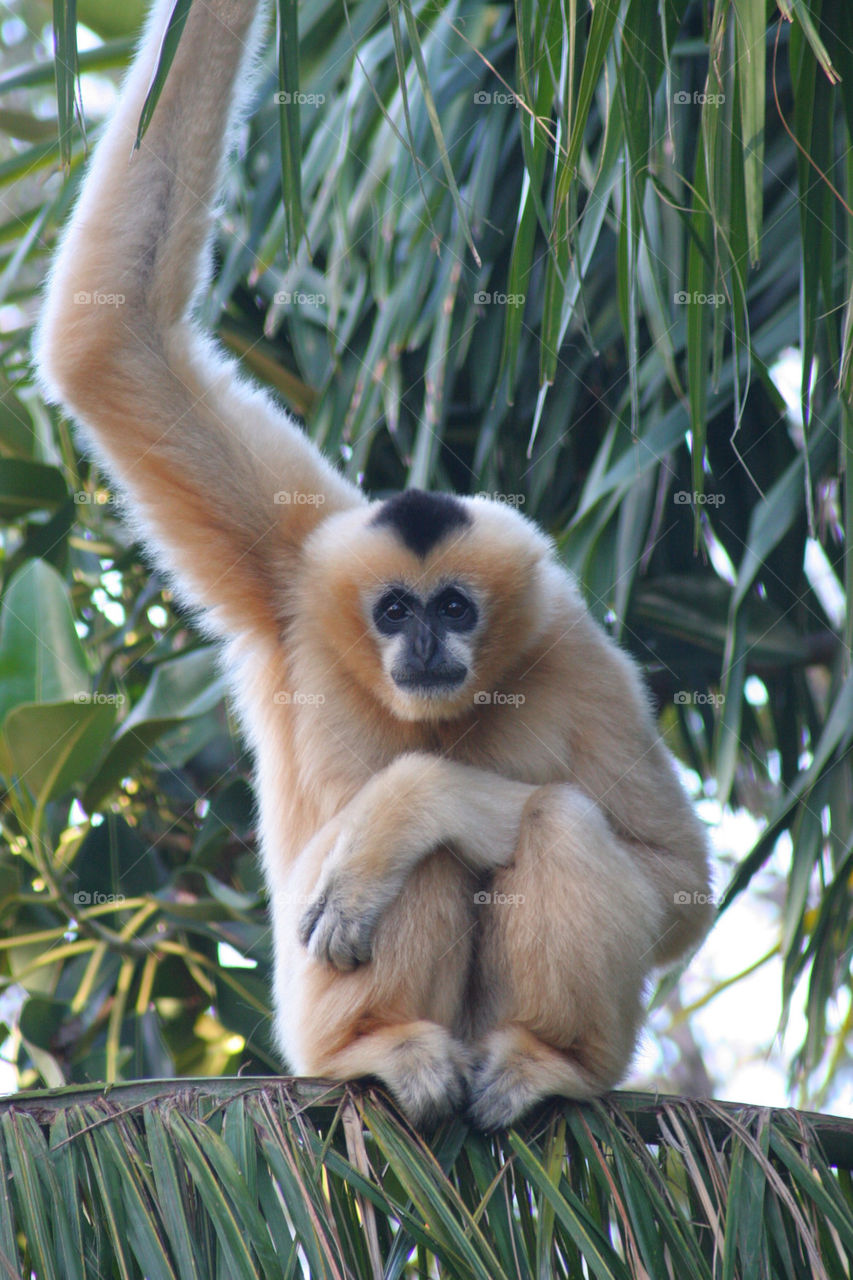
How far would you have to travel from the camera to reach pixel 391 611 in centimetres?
379

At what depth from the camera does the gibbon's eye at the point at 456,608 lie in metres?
3.80

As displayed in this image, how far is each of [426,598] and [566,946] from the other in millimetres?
1144

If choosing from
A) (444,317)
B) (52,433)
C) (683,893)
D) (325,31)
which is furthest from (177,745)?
(325,31)

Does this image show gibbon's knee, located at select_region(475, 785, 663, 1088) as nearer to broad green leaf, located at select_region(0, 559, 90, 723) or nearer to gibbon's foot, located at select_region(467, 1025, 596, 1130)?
gibbon's foot, located at select_region(467, 1025, 596, 1130)

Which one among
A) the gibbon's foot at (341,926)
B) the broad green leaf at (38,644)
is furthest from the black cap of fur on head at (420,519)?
the broad green leaf at (38,644)

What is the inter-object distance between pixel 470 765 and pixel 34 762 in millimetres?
1435

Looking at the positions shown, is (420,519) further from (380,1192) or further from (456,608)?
(380,1192)

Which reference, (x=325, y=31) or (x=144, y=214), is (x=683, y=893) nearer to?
(x=144, y=214)

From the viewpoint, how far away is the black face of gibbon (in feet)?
11.7

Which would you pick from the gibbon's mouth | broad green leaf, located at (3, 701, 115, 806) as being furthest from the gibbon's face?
broad green leaf, located at (3, 701, 115, 806)

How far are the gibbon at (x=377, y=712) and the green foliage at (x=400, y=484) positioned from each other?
50 centimetres

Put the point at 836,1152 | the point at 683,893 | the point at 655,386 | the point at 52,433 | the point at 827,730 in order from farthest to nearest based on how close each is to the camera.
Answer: the point at 52,433
the point at 655,386
the point at 827,730
the point at 683,893
the point at 836,1152

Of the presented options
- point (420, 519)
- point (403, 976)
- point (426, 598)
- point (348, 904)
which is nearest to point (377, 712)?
point (426, 598)

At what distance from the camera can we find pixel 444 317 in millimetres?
4422
